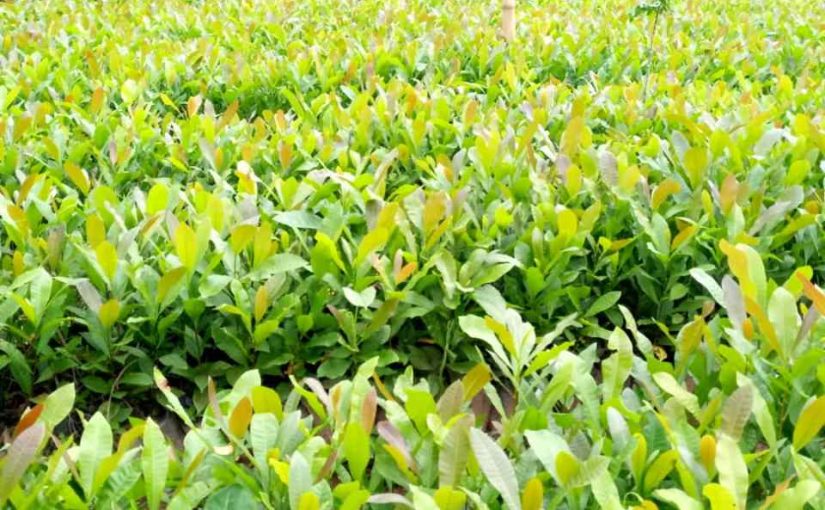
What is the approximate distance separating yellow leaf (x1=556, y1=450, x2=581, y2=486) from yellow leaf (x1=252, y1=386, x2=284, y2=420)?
558 mm

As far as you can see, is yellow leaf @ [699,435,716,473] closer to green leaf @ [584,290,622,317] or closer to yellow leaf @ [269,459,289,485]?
yellow leaf @ [269,459,289,485]

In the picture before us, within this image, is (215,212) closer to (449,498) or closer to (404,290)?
(404,290)

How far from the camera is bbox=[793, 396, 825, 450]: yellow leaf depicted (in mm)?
1594

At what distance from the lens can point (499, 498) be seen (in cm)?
167

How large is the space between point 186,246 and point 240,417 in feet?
2.64

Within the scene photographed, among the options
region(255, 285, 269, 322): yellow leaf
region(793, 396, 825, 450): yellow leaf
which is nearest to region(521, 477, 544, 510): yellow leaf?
region(793, 396, 825, 450): yellow leaf

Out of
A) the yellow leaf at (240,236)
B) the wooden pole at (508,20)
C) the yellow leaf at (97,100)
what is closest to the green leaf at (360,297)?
the yellow leaf at (240,236)

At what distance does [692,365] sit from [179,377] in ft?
4.65

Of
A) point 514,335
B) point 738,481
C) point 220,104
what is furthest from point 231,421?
point 220,104

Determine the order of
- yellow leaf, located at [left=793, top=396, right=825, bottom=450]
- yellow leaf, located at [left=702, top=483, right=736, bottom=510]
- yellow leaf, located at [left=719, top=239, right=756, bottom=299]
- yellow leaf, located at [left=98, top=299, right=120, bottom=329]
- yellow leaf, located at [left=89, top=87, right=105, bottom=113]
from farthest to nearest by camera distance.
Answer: yellow leaf, located at [left=89, top=87, right=105, bottom=113] < yellow leaf, located at [left=98, top=299, right=120, bottom=329] < yellow leaf, located at [left=719, top=239, right=756, bottom=299] < yellow leaf, located at [left=793, top=396, right=825, bottom=450] < yellow leaf, located at [left=702, top=483, right=736, bottom=510]

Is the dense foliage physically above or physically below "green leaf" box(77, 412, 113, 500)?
below

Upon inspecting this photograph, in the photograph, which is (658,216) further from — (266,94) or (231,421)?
(266,94)

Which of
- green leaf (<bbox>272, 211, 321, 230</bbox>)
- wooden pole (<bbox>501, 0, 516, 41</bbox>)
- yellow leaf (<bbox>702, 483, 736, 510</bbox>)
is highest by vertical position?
yellow leaf (<bbox>702, 483, 736, 510</bbox>)

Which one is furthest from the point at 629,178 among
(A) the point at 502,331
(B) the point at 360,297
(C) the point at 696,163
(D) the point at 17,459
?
(D) the point at 17,459
